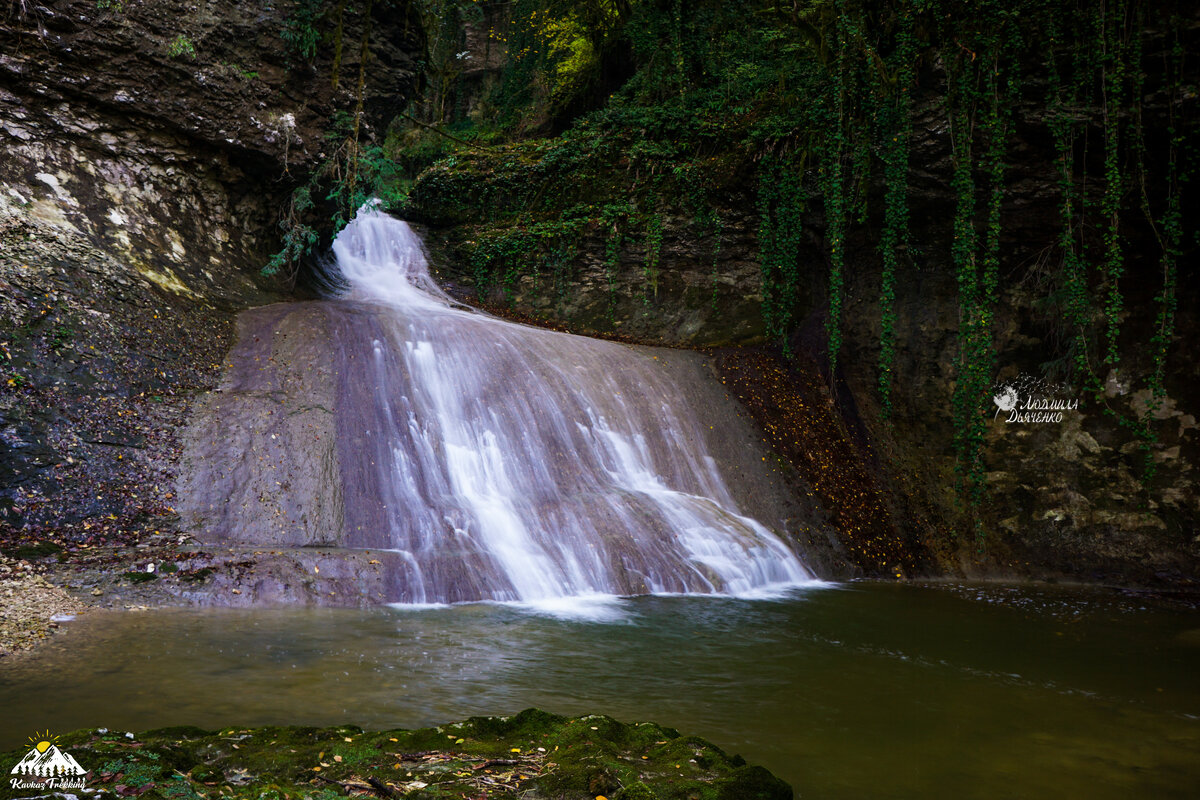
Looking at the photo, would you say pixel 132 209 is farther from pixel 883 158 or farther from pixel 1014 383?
pixel 1014 383

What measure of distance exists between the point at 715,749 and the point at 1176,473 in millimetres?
9603

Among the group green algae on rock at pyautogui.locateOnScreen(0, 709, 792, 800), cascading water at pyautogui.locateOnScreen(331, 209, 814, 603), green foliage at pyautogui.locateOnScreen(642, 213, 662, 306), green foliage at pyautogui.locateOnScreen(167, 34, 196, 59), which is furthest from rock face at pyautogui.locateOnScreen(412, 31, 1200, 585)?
green foliage at pyautogui.locateOnScreen(167, 34, 196, 59)

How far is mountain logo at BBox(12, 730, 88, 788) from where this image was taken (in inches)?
92.7

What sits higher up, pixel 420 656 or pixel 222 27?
pixel 222 27

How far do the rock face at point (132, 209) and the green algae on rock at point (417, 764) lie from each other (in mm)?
4534

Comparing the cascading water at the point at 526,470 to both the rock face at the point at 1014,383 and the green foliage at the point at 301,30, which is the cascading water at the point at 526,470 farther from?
the green foliage at the point at 301,30

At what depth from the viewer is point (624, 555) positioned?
8031 mm

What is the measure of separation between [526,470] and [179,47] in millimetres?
7745

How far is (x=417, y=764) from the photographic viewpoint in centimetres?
299

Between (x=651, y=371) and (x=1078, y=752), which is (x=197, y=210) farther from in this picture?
(x=1078, y=752)

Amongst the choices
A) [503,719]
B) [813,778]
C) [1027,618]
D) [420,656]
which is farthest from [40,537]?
[1027,618]

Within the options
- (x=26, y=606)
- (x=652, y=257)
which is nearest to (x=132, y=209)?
(x=26, y=606)

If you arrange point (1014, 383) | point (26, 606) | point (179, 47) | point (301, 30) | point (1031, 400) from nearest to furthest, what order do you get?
1. point (26, 606)
2. point (179, 47)
3. point (1031, 400)
4. point (1014, 383)
5. point (301, 30)

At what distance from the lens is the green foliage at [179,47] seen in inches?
403
